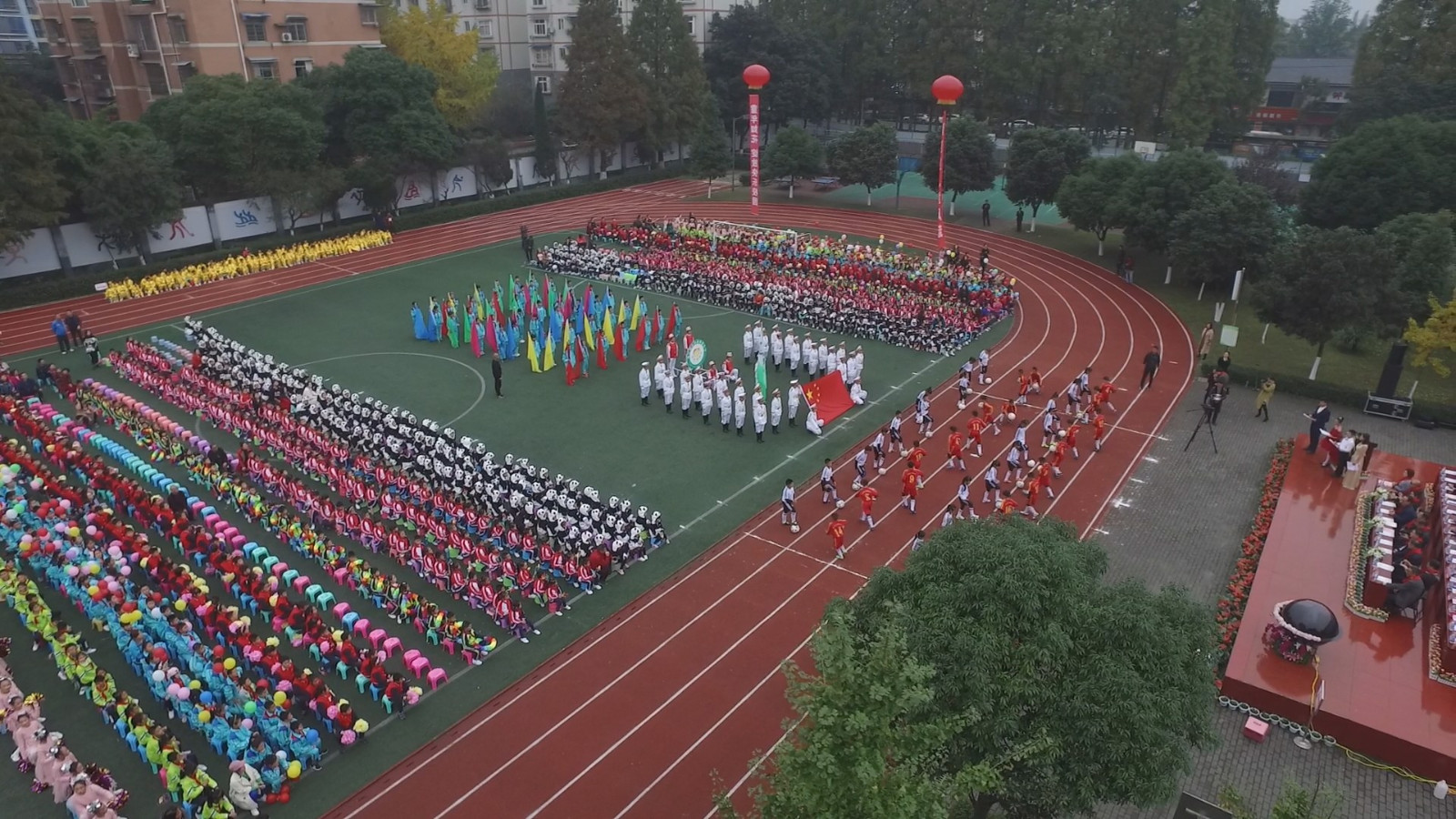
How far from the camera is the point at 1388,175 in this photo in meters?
28.6

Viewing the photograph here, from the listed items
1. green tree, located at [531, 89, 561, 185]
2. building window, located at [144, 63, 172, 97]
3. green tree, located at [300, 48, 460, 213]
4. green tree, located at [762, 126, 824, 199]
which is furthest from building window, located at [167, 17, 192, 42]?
green tree, located at [762, 126, 824, 199]

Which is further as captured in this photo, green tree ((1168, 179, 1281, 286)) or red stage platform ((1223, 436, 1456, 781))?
green tree ((1168, 179, 1281, 286))

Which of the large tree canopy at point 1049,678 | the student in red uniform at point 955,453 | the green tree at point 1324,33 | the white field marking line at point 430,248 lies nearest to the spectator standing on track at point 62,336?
the white field marking line at point 430,248

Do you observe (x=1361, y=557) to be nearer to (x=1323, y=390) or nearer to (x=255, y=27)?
(x=1323, y=390)

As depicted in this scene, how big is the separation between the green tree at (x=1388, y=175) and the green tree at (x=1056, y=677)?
27399 millimetres

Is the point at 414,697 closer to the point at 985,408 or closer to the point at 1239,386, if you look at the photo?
the point at 985,408

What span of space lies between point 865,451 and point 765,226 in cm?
2444

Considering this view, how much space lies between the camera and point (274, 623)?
12641 millimetres

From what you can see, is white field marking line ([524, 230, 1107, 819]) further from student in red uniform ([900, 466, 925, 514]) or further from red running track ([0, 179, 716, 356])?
red running track ([0, 179, 716, 356])

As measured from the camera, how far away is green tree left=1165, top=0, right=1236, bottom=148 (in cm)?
4253

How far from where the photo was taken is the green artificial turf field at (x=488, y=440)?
37.8 feet

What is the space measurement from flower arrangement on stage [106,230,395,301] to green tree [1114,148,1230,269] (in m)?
29.7

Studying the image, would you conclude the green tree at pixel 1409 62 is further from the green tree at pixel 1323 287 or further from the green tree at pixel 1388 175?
the green tree at pixel 1323 287

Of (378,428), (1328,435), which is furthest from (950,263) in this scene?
(378,428)
